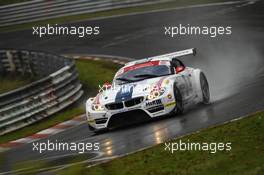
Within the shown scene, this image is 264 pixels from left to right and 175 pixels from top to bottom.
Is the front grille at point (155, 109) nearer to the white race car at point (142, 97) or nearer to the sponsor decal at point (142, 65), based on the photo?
the white race car at point (142, 97)

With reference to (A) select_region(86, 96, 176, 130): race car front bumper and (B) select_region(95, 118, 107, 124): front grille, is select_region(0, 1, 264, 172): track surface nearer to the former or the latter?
(A) select_region(86, 96, 176, 130): race car front bumper

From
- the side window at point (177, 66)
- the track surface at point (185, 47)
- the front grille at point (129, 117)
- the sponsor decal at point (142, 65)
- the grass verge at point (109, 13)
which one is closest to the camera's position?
the track surface at point (185, 47)

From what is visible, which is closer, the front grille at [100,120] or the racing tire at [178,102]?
the racing tire at [178,102]

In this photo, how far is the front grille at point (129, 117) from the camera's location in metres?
12.0

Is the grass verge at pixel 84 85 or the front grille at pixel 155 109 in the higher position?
the front grille at pixel 155 109

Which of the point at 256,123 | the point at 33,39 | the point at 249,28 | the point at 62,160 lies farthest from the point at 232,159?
the point at 33,39

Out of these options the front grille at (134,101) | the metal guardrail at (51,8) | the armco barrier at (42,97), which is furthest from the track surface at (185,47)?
the armco barrier at (42,97)

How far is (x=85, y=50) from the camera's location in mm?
26438

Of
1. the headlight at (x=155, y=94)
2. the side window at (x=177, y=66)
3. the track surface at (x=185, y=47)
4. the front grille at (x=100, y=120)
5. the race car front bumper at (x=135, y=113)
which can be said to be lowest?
the track surface at (x=185, y=47)

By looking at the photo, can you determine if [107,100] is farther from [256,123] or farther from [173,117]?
[256,123]

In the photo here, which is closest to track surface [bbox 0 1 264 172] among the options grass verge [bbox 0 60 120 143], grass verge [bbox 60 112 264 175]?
grass verge [bbox 60 112 264 175]

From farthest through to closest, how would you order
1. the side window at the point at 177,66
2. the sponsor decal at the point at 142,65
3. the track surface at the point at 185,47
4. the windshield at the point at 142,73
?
the sponsor decal at the point at 142,65 → the side window at the point at 177,66 → the windshield at the point at 142,73 → the track surface at the point at 185,47

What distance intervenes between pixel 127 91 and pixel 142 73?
1126 mm

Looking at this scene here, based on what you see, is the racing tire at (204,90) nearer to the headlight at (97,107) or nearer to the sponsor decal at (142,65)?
the sponsor decal at (142,65)
